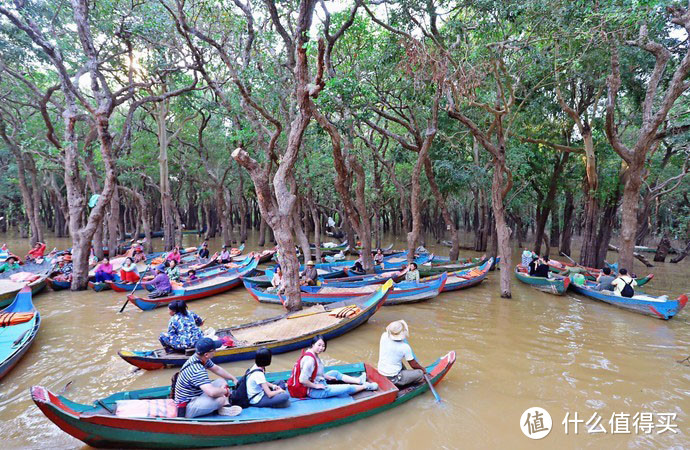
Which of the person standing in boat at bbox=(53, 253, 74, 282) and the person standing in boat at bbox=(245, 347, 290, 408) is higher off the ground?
the person standing in boat at bbox=(53, 253, 74, 282)

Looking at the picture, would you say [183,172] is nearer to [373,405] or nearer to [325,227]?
[325,227]

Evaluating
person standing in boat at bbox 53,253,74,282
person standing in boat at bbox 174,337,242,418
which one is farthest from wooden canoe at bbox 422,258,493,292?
person standing in boat at bbox 53,253,74,282

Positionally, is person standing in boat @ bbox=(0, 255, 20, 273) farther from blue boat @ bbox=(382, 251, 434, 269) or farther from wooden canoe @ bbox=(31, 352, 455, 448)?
blue boat @ bbox=(382, 251, 434, 269)

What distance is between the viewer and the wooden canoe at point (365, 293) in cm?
1062

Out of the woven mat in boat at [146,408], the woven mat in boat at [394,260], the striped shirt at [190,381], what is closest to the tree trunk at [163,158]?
the woven mat in boat at [394,260]

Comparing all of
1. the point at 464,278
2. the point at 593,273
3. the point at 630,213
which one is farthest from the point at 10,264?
the point at 593,273

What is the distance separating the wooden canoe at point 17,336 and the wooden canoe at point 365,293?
535 cm

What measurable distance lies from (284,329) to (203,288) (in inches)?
226

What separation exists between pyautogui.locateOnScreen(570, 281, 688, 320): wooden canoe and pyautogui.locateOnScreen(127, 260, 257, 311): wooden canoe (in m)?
12.3

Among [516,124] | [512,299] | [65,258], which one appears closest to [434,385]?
[512,299]

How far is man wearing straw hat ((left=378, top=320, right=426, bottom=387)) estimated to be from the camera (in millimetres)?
5242

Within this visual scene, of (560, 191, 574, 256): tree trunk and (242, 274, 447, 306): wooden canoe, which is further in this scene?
(560, 191, 574, 256): tree trunk

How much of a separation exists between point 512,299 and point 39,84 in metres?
23.1

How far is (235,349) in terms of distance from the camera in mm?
6598
